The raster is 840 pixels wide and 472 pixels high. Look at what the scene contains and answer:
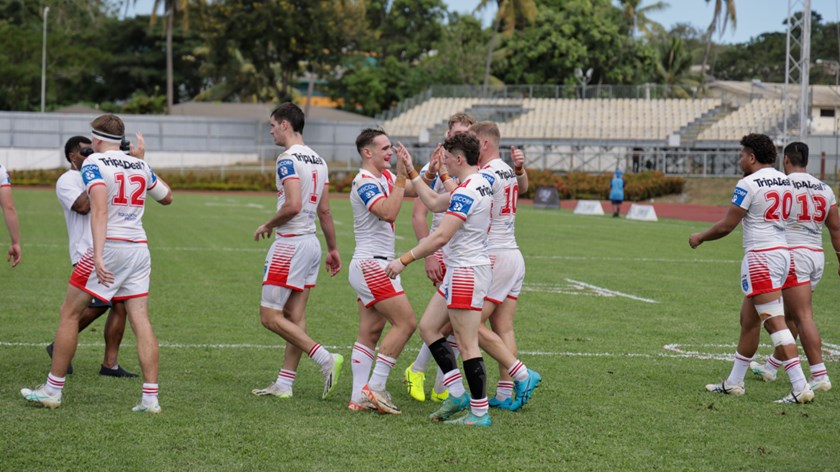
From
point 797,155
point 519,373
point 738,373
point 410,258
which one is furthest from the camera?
point 797,155

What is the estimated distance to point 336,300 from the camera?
14648 millimetres

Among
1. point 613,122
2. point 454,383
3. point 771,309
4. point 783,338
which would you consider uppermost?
point 613,122

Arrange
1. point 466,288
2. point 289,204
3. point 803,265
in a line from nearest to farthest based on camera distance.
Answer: point 466,288 < point 289,204 < point 803,265

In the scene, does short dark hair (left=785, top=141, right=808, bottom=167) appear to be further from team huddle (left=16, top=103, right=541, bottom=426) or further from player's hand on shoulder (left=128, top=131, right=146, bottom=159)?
player's hand on shoulder (left=128, top=131, right=146, bottom=159)

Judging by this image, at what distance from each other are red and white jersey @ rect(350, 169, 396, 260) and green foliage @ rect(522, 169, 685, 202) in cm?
4046

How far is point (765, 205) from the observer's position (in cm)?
870

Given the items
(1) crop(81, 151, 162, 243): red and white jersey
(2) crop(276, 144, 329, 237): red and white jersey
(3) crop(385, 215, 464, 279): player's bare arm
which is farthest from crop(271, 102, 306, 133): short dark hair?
(3) crop(385, 215, 464, 279): player's bare arm

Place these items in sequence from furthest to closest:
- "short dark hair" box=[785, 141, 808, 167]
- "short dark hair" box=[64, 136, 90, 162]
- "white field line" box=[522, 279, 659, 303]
Answer: "white field line" box=[522, 279, 659, 303] → "short dark hair" box=[64, 136, 90, 162] → "short dark hair" box=[785, 141, 808, 167]

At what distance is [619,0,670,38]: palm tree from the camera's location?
3103 inches

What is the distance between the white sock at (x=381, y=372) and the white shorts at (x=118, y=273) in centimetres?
176

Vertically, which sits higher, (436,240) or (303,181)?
(303,181)

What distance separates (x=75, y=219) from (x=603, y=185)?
42.3 metres

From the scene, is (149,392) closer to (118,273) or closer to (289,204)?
(118,273)

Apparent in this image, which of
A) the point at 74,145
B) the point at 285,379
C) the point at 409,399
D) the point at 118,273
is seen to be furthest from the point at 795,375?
the point at 74,145
